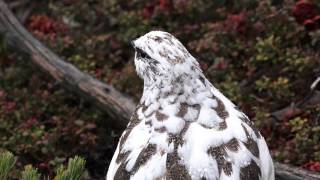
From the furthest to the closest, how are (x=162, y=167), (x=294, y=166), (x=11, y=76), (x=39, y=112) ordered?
(x=11, y=76) < (x=39, y=112) < (x=294, y=166) < (x=162, y=167)

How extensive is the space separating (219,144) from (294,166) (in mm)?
1357

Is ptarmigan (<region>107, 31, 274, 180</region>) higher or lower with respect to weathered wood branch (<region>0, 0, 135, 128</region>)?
higher

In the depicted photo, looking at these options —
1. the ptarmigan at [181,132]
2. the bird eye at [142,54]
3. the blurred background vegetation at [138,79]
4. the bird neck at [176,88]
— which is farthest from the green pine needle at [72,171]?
the blurred background vegetation at [138,79]

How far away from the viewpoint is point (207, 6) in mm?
6336

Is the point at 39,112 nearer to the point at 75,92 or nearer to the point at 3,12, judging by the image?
the point at 75,92

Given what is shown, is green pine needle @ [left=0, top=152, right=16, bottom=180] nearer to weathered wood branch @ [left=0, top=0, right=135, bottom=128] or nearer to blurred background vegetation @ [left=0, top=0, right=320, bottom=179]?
blurred background vegetation @ [left=0, top=0, right=320, bottom=179]

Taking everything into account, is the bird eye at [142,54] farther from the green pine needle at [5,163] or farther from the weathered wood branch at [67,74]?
the weathered wood branch at [67,74]

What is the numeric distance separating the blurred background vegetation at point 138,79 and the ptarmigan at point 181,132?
1.34 metres

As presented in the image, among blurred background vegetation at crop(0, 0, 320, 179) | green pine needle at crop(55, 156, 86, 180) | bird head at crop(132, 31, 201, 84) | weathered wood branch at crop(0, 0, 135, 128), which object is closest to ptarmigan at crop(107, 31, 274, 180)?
bird head at crop(132, 31, 201, 84)

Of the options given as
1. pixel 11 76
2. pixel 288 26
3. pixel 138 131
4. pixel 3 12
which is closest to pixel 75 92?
pixel 11 76

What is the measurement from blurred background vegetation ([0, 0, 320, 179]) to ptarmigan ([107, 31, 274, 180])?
1.34 metres

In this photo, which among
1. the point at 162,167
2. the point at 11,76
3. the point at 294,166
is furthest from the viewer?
the point at 11,76

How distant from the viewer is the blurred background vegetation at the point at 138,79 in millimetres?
5066

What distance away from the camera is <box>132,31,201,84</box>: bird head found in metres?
3.25
